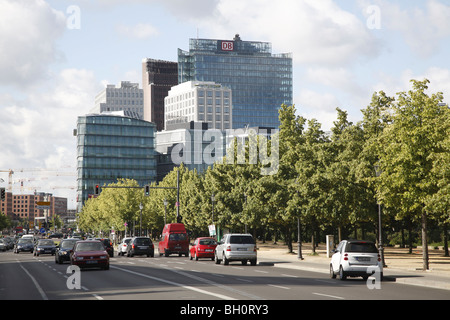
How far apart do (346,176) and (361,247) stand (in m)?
17.8

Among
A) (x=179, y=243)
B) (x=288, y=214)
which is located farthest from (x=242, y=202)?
(x=288, y=214)

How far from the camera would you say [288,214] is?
51.5 meters

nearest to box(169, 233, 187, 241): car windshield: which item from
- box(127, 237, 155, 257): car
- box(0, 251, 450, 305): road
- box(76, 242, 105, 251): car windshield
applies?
box(127, 237, 155, 257): car

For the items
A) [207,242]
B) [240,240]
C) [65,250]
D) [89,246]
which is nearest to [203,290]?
[89,246]

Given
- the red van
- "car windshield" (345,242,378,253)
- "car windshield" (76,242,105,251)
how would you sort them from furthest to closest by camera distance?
the red van
"car windshield" (76,242,105,251)
"car windshield" (345,242,378,253)

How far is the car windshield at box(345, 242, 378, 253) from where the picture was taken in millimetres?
28266

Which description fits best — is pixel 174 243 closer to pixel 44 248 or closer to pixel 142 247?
pixel 142 247

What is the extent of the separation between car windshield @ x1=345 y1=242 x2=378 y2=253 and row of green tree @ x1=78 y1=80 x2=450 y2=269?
4.14 meters

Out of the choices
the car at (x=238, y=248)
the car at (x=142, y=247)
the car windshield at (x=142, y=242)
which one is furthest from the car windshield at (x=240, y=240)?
the car windshield at (x=142, y=242)

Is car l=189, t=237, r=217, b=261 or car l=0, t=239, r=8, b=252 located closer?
car l=189, t=237, r=217, b=261

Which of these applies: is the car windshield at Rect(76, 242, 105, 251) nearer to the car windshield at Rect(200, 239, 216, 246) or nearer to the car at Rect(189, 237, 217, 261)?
the car at Rect(189, 237, 217, 261)

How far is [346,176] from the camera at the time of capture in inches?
1801
